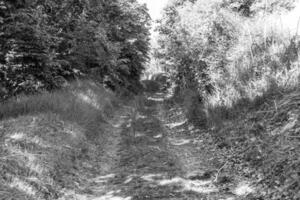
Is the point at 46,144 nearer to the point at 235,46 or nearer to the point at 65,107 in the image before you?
the point at 65,107

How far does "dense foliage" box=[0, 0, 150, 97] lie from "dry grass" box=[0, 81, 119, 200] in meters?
0.99

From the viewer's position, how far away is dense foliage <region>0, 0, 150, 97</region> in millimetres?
9578

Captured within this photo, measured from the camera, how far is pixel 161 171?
6328 millimetres

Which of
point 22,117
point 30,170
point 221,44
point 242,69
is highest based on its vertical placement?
point 221,44

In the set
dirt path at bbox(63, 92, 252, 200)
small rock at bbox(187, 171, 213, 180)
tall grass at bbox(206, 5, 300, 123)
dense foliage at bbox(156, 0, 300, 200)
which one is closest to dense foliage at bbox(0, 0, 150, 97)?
dirt path at bbox(63, 92, 252, 200)

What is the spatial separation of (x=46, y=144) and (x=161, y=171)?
2660 millimetres

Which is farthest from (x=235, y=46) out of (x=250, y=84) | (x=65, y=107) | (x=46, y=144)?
(x=46, y=144)

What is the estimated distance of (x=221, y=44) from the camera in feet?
35.1

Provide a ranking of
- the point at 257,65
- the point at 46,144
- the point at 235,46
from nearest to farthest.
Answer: the point at 46,144 → the point at 257,65 → the point at 235,46

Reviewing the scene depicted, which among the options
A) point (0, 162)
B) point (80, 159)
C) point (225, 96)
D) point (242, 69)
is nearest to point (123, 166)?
point (80, 159)

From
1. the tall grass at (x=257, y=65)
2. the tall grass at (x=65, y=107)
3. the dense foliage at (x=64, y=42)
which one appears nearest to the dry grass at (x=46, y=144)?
the tall grass at (x=65, y=107)

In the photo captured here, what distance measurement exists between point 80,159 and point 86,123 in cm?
258

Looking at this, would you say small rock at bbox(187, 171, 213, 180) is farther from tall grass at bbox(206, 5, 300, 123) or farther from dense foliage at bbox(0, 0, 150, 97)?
dense foliage at bbox(0, 0, 150, 97)

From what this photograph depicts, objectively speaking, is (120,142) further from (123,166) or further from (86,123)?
(123,166)
